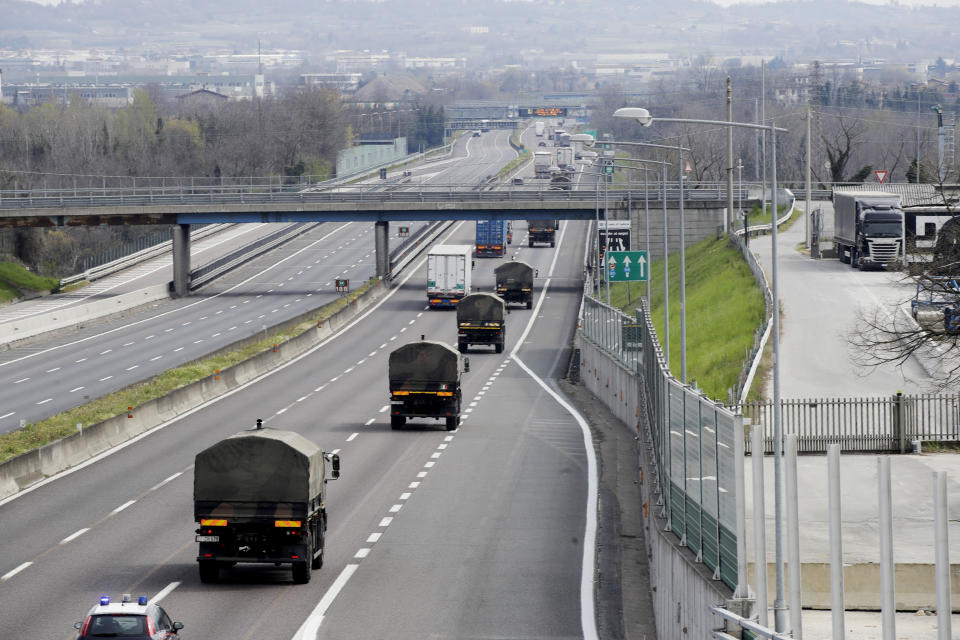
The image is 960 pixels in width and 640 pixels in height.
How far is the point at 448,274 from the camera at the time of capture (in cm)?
9394

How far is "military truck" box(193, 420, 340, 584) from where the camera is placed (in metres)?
24.4

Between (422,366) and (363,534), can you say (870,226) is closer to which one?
(422,366)

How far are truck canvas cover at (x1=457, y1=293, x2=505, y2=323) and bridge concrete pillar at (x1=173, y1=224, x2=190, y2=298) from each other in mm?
37446

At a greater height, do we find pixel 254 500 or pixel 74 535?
pixel 254 500

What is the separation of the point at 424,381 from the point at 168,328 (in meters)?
45.3

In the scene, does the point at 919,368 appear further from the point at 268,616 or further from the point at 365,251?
the point at 365,251

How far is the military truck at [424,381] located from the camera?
44938mm

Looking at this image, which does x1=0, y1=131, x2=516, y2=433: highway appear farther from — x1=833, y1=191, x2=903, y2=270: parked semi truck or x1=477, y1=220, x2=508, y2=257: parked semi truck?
x1=833, y1=191, x2=903, y2=270: parked semi truck

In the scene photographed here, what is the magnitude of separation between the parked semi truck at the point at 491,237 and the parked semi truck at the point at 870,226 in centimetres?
4887

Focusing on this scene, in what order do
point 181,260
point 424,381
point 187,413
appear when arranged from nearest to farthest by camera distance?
1. point 424,381
2. point 187,413
3. point 181,260

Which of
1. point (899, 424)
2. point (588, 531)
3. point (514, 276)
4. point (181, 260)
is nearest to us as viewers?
point (588, 531)

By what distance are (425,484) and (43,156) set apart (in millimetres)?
170354

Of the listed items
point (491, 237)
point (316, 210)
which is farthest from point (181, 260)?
point (491, 237)

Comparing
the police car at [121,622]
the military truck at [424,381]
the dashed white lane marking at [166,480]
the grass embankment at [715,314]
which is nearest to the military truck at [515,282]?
the grass embankment at [715,314]
